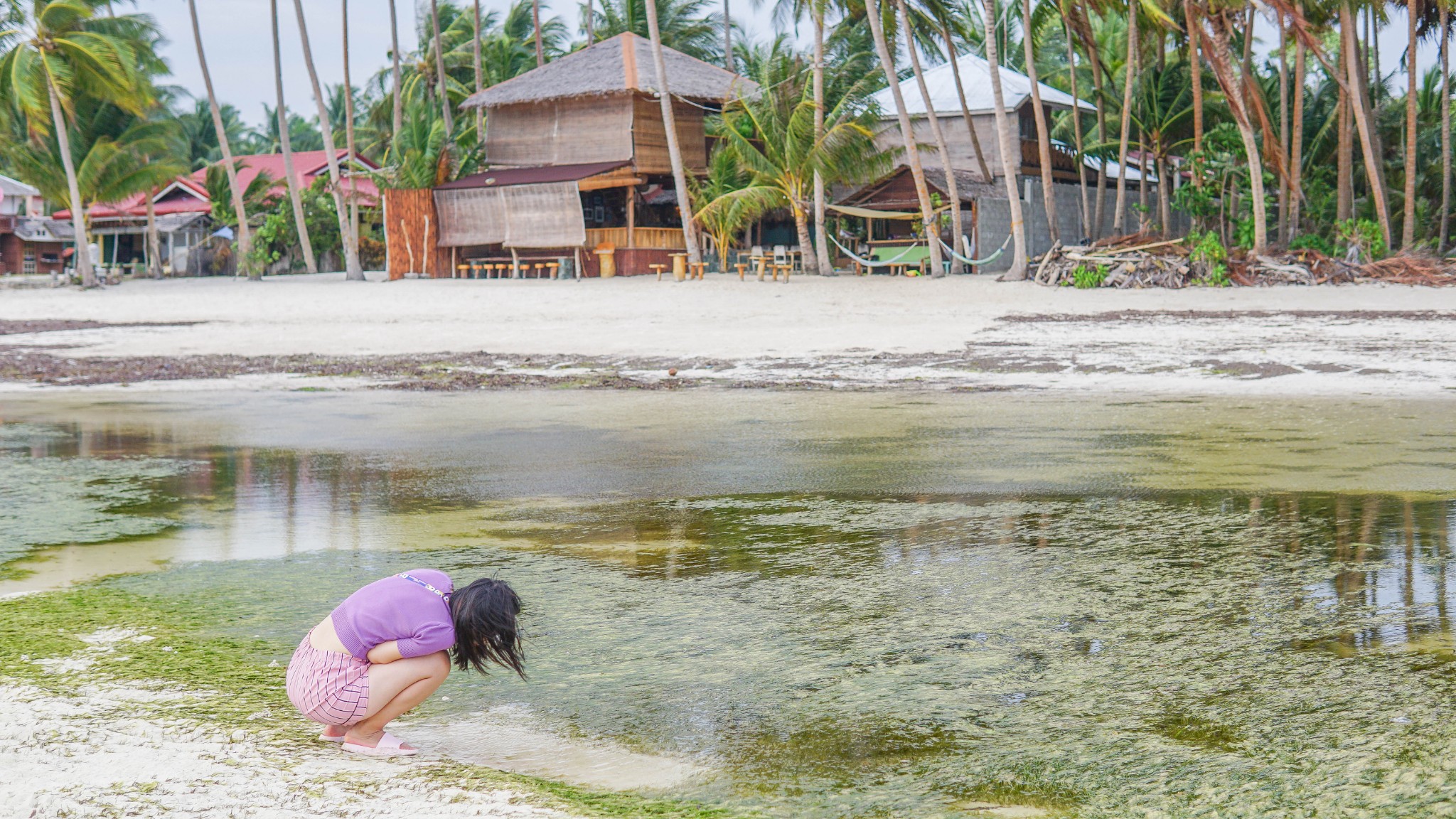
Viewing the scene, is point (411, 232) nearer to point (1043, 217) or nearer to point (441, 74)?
point (441, 74)

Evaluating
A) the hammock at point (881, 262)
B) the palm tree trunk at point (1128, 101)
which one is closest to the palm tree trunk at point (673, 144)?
the hammock at point (881, 262)

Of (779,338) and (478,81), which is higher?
(478,81)

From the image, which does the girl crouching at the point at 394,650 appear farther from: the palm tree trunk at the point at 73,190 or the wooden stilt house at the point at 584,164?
the palm tree trunk at the point at 73,190

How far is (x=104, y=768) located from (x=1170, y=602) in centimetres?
345

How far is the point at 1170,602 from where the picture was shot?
16.3 ft

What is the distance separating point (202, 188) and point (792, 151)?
27475 millimetres

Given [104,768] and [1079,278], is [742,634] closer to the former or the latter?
[104,768]

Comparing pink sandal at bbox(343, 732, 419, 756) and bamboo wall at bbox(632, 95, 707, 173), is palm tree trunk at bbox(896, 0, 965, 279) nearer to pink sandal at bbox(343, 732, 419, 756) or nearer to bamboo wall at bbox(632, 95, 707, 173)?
bamboo wall at bbox(632, 95, 707, 173)

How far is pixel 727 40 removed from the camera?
4522cm

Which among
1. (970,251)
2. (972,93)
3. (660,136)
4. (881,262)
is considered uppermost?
(972,93)

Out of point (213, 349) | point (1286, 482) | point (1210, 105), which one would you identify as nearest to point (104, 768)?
point (1286, 482)

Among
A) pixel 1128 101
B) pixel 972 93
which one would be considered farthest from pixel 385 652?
pixel 972 93

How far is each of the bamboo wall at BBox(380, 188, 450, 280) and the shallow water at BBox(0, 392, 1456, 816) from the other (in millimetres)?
26426

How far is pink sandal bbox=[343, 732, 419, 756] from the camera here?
359 cm
